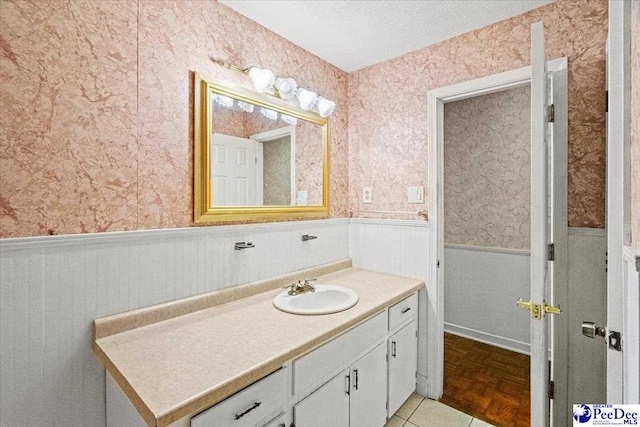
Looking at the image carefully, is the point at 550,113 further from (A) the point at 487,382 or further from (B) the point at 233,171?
(A) the point at 487,382

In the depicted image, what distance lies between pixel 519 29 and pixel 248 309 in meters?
2.18

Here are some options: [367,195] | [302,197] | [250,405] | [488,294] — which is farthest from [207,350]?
[488,294]

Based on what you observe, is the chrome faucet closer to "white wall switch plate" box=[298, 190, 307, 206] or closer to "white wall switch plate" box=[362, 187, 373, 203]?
"white wall switch plate" box=[298, 190, 307, 206]

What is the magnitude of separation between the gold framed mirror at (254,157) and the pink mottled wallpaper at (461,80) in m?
0.39

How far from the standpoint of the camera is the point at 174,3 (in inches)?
55.7

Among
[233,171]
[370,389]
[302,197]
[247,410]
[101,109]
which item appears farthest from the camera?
[302,197]

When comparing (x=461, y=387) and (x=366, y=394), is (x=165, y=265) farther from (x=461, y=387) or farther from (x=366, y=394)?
(x=461, y=387)

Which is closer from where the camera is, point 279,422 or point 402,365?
point 279,422

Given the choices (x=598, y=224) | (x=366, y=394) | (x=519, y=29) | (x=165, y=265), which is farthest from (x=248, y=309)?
(x=519, y=29)

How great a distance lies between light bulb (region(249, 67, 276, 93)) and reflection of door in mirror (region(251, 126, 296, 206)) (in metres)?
0.26

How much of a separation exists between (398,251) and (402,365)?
0.75 metres

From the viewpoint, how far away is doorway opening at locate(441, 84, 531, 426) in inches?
101

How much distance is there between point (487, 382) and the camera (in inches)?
85.7

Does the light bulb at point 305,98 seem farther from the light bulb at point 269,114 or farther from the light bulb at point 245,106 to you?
the light bulb at point 245,106
